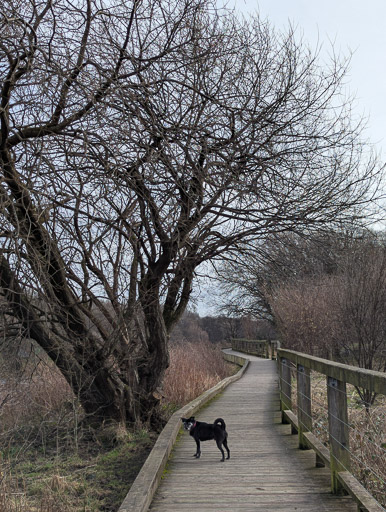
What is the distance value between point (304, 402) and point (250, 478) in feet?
4.27

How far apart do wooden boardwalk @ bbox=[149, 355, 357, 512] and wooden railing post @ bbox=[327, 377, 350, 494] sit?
236mm

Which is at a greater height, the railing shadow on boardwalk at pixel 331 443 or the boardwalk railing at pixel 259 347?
the boardwalk railing at pixel 259 347

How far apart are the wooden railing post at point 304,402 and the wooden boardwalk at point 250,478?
0.23 metres

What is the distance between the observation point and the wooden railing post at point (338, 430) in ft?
14.8

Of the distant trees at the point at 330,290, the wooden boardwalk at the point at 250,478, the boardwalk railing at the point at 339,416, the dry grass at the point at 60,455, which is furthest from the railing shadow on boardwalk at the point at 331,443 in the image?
the distant trees at the point at 330,290

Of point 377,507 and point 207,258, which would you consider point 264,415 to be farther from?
point 377,507

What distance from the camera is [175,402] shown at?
12977mm

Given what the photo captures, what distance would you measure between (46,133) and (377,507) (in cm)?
510

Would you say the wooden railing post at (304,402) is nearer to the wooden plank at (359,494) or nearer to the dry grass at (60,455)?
the wooden plank at (359,494)

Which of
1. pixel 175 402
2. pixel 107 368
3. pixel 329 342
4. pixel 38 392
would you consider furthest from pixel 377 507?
pixel 329 342

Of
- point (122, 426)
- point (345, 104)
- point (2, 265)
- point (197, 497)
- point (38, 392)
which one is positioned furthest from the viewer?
point (38, 392)

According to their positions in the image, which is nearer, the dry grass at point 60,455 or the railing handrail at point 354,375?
the railing handrail at point 354,375

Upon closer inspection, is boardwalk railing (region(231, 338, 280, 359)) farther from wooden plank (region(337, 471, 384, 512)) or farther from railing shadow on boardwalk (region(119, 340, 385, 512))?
wooden plank (region(337, 471, 384, 512))

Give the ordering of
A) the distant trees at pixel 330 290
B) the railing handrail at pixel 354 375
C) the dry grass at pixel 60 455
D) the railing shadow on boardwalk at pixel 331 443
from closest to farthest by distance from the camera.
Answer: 1. the railing handrail at pixel 354 375
2. the railing shadow on boardwalk at pixel 331 443
3. the dry grass at pixel 60 455
4. the distant trees at pixel 330 290
